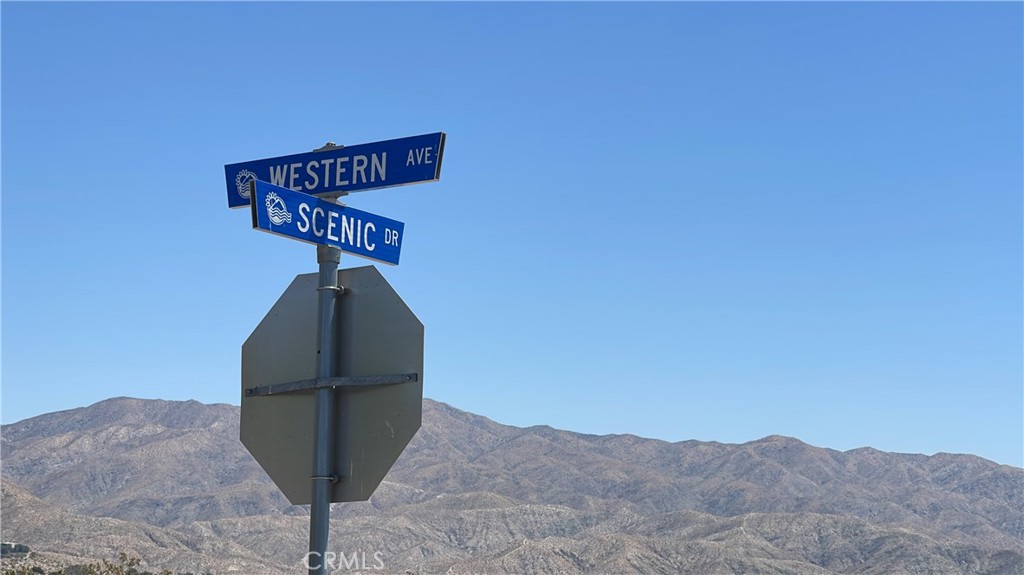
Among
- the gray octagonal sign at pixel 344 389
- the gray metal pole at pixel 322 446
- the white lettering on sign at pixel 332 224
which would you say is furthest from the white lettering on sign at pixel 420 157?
the gray metal pole at pixel 322 446

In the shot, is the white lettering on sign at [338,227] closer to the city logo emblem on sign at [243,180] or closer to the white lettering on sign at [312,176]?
the white lettering on sign at [312,176]

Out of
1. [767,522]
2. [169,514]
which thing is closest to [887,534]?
[767,522]

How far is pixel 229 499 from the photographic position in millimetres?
195625

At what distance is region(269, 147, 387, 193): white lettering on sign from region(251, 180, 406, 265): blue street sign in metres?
0.17

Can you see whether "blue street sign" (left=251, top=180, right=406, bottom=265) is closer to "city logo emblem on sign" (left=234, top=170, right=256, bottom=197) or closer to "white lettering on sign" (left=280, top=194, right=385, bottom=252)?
"white lettering on sign" (left=280, top=194, right=385, bottom=252)

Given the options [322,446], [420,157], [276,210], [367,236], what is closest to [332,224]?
[367,236]

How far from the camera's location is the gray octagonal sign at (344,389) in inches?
221

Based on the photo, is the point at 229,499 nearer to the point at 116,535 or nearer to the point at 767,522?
the point at 116,535

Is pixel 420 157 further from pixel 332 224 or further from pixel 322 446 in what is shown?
pixel 322 446

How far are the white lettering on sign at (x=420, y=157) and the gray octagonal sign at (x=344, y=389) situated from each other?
62cm

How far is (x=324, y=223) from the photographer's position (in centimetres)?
602

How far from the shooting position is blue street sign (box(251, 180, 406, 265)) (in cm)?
578

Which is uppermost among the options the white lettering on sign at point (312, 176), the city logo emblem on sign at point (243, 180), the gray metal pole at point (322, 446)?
the city logo emblem on sign at point (243, 180)

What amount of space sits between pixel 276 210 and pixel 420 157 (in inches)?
31.1
